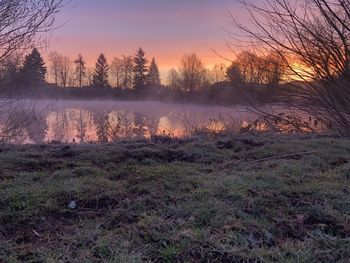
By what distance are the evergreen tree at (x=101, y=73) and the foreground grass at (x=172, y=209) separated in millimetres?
44027

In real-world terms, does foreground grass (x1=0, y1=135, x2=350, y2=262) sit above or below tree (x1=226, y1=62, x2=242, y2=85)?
below

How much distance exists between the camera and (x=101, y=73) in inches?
1980

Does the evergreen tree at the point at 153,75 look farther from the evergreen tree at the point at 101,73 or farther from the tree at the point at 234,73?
the tree at the point at 234,73

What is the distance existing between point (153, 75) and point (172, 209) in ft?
171

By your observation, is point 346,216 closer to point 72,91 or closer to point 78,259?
point 78,259

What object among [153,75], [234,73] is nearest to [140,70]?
[153,75]

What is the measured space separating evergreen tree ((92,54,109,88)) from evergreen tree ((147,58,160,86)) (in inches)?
237

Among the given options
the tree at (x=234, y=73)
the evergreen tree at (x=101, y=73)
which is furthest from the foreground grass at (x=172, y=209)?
the evergreen tree at (x=101, y=73)

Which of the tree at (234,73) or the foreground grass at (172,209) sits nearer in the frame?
the foreground grass at (172,209)

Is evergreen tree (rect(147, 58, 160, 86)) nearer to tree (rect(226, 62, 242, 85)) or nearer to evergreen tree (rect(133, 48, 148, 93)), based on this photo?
evergreen tree (rect(133, 48, 148, 93))

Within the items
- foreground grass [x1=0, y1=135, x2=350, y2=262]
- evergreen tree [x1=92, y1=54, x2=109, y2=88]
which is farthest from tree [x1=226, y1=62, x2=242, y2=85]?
evergreen tree [x1=92, y1=54, x2=109, y2=88]

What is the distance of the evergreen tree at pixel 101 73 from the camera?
4850 cm

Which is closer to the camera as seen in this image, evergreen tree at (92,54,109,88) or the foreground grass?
the foreground grass

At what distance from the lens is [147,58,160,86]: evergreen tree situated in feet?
172
